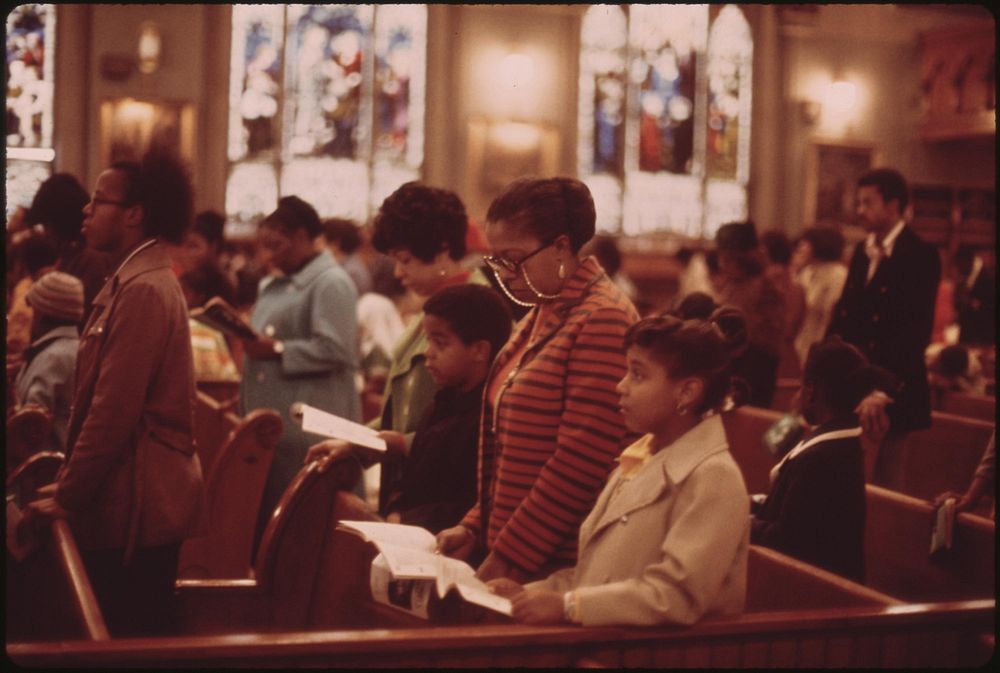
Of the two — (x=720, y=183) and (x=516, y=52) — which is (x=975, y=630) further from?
(x=720, y=183)

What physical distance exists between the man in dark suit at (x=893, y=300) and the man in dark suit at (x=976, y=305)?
5.56 metres

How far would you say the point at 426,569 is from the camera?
2.27m

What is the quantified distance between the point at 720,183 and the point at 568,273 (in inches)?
533

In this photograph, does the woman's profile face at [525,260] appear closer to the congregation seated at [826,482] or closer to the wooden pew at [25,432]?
the congregation seated at [826,482]

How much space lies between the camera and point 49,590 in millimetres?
3008

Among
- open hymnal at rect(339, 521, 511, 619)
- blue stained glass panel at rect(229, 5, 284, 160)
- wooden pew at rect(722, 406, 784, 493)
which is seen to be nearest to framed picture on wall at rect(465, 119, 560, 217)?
blue stained glass panel at rect(229, 5, 284, 160)

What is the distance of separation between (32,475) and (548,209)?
1798mm

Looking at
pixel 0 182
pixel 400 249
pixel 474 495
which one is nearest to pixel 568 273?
pixel 474 495

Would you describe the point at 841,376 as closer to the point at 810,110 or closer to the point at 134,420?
the point at 134,420

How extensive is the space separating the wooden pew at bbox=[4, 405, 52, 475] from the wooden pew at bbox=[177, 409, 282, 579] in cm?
83

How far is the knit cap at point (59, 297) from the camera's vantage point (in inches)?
165

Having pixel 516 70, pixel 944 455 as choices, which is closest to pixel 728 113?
pixel 516 70

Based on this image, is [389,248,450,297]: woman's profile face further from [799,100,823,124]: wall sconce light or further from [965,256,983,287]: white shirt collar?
[799,100,823,124]: wall sconce light

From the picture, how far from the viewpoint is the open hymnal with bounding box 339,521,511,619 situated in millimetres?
2211
